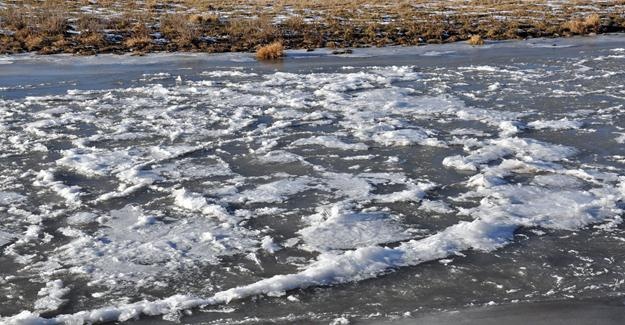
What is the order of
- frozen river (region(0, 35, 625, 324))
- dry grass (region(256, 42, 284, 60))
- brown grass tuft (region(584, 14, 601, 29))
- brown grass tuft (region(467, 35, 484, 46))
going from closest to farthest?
frozen river (region(0, 35, 625, 324)), dry grass (region(256, 42, 284, 60)), brown grass tuft (region(467, 35, 484, 46)), brown grass tuft (region(584, 14, 601, 29))

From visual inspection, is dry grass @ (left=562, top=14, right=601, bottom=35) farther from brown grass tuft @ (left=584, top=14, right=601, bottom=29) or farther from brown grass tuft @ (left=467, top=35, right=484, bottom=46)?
brown grass tuft @ (left=467, top=35, right=484, bottom=46)

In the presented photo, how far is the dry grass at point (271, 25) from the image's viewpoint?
70.9ft

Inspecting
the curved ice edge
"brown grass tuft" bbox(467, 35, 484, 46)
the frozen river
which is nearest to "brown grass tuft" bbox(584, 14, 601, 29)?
"brown grass tuft" bbox(467, 35, 484, 46)

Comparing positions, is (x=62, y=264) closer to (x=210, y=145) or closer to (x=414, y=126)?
(x=210, y=145)

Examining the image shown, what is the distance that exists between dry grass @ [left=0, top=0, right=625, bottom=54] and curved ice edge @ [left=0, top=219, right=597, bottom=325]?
1470 centimetres

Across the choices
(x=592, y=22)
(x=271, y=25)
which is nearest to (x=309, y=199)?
(x=271, y=25)

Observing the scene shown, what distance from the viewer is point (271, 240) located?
265 inches

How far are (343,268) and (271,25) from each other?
1942 cm

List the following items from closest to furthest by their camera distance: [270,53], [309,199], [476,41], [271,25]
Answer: [309,199] → [270,53] → [476,41] → [271,25]

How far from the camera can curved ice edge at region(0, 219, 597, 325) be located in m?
5.35

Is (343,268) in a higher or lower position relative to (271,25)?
higher

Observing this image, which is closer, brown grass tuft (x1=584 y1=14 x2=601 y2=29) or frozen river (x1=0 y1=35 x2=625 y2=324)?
frozen river (x1=0 y1=35 x2=625 y2=324)

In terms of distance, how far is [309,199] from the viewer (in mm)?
7812

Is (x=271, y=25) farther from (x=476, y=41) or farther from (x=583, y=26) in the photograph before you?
(x=583, y=26)
